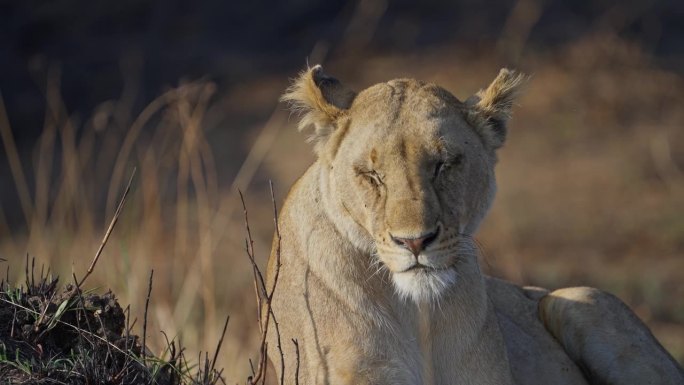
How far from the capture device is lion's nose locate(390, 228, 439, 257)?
4430 millimetres

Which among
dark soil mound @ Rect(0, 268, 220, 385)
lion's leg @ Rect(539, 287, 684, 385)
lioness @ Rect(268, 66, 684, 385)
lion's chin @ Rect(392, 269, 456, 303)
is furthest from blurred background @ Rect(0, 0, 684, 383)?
lion's chin @ Rect(392, 269, 456, 303)

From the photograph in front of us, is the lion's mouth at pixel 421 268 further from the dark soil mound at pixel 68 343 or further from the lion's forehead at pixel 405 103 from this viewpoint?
the dark soil mound at pixel 68 343

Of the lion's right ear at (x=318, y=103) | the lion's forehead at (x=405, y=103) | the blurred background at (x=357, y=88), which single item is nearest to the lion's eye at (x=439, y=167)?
the lion's forehead at (x=405, y=103)

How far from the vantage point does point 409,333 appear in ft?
16.5

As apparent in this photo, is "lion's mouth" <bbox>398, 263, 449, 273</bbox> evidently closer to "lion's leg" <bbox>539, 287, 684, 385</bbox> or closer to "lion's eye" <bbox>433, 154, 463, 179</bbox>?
"lion's eye" <bbox>433, 154, 463, 179</bbox>

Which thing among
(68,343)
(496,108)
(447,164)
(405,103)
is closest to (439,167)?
(447,164)

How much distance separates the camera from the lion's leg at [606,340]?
5.86m

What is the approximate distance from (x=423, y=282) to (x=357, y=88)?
10043 millimetres

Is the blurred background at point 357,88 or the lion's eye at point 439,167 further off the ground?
the blurred background at point 357,88

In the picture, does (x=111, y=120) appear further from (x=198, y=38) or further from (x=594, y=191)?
(x=594, y=191)

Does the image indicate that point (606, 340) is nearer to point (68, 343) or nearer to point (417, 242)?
point (417, 242)

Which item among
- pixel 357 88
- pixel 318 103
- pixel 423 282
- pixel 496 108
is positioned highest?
pixel 357 88

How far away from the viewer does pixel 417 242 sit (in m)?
4.43

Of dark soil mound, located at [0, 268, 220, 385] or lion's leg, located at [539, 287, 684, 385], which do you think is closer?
dark soil mound, located at [0, 268, 220, 385]
